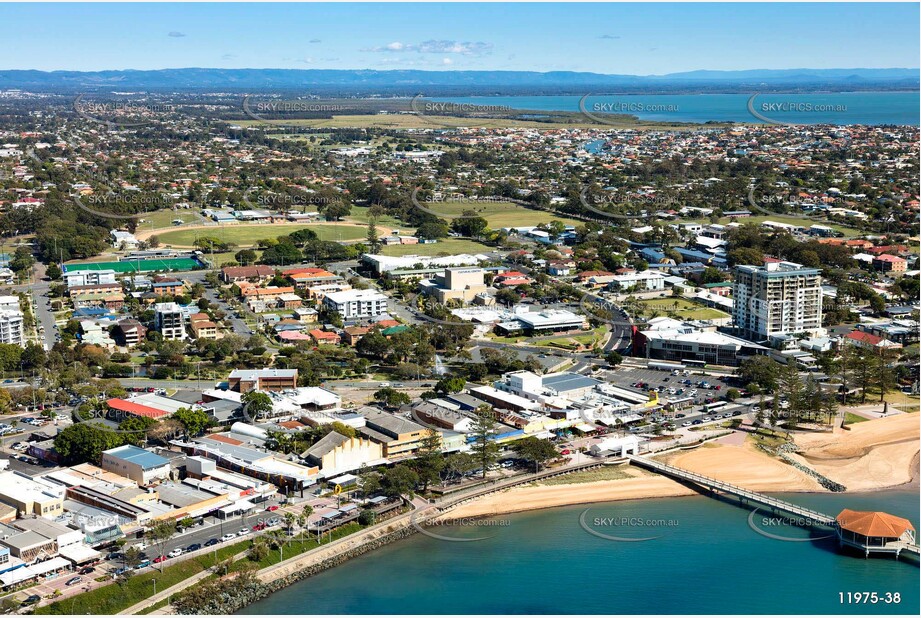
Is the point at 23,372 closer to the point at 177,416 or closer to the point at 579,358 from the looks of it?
the point at 177,416

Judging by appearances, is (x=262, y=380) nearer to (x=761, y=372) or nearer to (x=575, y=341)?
(x=575, y=341)

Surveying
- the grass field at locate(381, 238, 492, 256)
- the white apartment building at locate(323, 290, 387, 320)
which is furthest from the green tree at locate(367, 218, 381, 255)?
the white apartment building at locate(323, 290, 387, 320)

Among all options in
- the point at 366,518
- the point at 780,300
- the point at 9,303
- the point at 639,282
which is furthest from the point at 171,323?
the point at 780,300

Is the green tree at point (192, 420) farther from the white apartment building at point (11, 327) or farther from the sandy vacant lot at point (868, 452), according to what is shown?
the sandy vacant lot at point (868, 452)

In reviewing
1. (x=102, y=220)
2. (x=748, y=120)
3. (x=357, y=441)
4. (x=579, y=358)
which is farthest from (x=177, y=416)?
(x=748, y=120)

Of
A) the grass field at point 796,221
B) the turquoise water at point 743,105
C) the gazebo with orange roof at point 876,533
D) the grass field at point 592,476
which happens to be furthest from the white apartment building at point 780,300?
the turquoise water at point 743,105

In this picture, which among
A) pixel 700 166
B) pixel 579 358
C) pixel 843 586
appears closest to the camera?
pixel 843 586
